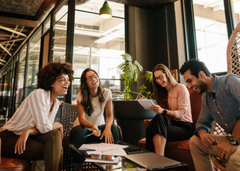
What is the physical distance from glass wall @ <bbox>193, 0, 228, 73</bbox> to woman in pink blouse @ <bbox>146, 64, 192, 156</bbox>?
1.17 metres

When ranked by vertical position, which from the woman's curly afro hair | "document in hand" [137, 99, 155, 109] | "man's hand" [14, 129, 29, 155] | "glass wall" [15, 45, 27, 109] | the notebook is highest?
"glass wall" [15, 45, 27, 109]

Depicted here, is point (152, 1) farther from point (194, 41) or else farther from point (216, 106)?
point (216, 106)

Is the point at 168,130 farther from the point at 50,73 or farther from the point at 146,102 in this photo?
the point at 50,73

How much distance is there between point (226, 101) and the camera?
126 cm

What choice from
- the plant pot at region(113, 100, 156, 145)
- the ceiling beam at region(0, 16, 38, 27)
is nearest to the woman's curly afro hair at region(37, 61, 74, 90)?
the plant pot at region(113, 100, 156, 145)

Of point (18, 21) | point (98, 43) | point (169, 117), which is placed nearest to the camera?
point (169, 117)

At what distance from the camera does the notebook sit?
886 mm

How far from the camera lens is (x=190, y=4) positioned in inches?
123

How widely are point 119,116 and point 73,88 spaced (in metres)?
1.26

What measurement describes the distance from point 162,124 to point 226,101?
61cm

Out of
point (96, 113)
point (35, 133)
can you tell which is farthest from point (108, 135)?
point (35, 133)

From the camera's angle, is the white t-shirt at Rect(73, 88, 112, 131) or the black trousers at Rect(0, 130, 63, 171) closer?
the black trousers at Rect(0, 130, 63, 171)

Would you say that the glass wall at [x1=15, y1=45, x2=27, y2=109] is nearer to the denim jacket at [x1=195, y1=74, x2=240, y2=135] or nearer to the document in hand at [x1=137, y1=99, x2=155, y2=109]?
the document in hand at [x1=137, y1=99, x2=155, y2=109]

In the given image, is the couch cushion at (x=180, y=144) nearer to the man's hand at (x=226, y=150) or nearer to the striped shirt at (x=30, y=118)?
the man's hand at (x=226, y=150)
